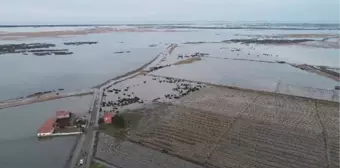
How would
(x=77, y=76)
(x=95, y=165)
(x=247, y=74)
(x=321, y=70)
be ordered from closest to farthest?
(x=95, y=165), (x=77, y=76), (x=247, y=74), (x=321, y=70)

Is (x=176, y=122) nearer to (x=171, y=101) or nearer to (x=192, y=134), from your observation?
(x=192, y=134)

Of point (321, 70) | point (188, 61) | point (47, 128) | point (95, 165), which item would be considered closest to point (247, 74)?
point (321, 70)

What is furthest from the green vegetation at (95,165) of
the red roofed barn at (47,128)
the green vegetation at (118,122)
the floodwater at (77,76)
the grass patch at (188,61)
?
the grass patch at (188,61)

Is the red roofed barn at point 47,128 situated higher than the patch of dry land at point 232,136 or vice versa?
the red roofed barn at point 47,128

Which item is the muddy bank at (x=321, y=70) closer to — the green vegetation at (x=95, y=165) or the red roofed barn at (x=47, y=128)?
the green vegetation at (x=95, y=165)

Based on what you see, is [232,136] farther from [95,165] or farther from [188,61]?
[188,61]

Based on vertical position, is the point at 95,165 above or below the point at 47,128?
below
